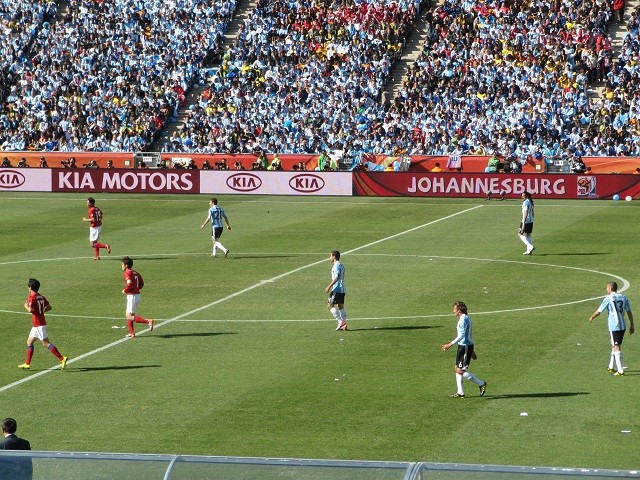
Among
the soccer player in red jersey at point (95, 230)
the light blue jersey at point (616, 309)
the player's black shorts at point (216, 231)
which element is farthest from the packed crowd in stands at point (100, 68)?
the light blue jersey at point (616, 309)

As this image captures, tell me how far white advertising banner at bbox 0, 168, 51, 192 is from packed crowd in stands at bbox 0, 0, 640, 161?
9.16m

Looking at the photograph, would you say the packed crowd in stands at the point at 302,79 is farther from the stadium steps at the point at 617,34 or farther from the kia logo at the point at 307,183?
the stadium steps at the point at 617,34

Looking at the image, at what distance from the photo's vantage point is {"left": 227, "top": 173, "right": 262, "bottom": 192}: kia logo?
200 ft

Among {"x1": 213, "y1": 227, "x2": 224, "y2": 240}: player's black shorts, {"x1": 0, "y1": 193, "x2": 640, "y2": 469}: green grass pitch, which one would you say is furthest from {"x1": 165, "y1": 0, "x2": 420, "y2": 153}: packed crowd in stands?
{"x1": 213, "y1": 227, "x2": 224, "y2": 240}: player's black shorts

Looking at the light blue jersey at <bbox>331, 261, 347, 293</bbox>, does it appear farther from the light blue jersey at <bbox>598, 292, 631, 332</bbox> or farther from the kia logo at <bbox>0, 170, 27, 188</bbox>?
the kia logo at <bbox>0, 170, 27, 188</bbox>

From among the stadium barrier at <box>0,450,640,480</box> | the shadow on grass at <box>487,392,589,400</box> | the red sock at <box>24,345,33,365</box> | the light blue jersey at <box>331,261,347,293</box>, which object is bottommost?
the shadow on grass at <box>487,392,589,400</box>

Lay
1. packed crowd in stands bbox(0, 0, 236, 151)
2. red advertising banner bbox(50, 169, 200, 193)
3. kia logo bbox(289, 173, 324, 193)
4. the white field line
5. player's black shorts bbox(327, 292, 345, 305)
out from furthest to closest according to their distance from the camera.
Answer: packed crowd in stands bbox(0, 0, 236, 151)
red advertising banner bbox(50, 169, 200, 193)
kia logo bbox(289, 173, 324, 193)
player's black shorts bbox(327, 292, 345, 305)
the white field line

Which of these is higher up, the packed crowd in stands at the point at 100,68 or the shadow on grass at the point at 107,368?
the packed crowd in stands at the point at 100,68

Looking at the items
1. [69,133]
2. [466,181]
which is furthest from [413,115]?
[69,133]

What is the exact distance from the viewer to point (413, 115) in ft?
225

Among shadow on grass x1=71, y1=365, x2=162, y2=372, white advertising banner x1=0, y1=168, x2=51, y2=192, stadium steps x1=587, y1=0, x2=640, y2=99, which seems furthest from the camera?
stadium steps x1=587, y1=0, x2=640, y2=99

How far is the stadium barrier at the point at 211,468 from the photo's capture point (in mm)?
10516

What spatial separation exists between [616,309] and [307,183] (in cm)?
3846

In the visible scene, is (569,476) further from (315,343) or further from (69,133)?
(69,133)
